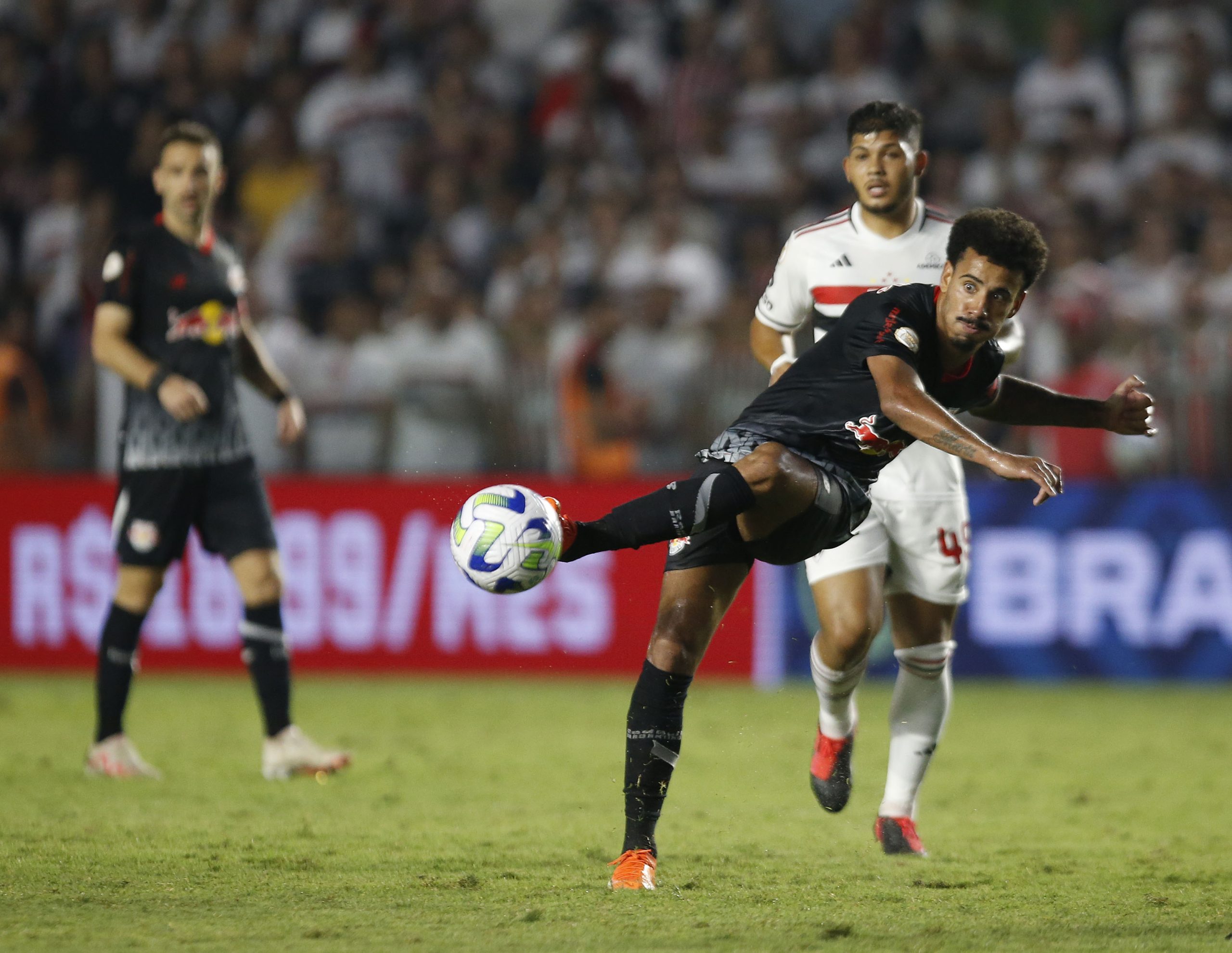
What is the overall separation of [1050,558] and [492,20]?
7.39 m

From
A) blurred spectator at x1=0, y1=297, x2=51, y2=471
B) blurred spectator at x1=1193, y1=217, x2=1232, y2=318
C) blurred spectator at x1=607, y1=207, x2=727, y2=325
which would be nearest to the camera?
blurred spectator at x1=0, y1=297, x2=51, y2=471

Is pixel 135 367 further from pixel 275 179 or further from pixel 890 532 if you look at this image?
pixel 275 179

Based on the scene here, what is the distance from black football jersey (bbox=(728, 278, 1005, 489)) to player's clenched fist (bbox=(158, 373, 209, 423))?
2465 mm

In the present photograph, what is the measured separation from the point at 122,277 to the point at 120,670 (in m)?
1.61

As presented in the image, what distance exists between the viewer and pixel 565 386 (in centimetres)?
1005

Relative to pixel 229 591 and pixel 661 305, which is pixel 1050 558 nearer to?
pixel 661 305

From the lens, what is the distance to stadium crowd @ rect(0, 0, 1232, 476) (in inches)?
396

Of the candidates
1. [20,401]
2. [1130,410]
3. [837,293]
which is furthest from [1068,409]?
[20,401]

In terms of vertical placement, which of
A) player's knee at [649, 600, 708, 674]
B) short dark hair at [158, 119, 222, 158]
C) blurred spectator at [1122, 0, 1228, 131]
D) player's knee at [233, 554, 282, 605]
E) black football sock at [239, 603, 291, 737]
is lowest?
black football sock at [239, 603, 291, 737]

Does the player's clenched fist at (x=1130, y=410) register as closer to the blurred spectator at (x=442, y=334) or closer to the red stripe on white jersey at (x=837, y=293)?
the red stripe on white jersey at (x=837, y=293)

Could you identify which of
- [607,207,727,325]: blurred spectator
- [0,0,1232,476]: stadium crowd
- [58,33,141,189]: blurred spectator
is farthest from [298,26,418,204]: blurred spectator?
[607,207,727,325]: blurred spectator

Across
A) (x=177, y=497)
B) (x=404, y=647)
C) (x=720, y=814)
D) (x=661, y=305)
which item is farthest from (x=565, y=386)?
(x=720, y=814)

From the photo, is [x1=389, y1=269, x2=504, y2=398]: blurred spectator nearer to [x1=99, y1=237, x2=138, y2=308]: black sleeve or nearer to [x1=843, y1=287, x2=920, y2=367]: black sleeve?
[x1=99, y1=237, x2=138, y2=308]: black sleeve

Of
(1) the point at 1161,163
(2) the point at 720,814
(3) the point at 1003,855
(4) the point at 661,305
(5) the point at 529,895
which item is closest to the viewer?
(5) the point at 529,895
